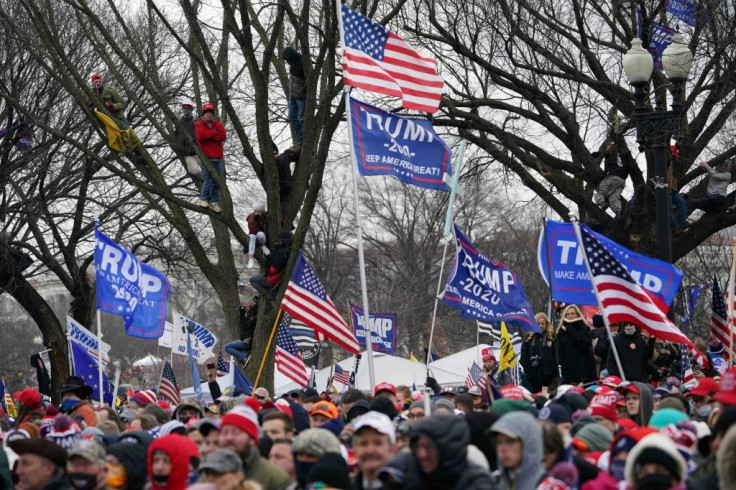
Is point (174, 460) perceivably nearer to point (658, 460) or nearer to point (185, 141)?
point (658, 460)

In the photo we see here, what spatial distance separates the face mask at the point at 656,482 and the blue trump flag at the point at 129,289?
11469 mm

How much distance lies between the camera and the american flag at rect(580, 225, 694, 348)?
512 inches

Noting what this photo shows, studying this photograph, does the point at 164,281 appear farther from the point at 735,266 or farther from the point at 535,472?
the point at 535,472

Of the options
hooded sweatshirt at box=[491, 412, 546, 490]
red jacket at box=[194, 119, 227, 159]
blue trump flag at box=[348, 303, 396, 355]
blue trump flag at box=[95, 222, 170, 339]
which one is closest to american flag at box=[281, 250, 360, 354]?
blue trump flag at box=[95, 222, 170, 339]

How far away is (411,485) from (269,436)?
2.98 m

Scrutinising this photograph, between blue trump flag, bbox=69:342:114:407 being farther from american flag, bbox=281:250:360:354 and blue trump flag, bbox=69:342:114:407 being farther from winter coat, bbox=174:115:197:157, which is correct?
american flag, bbox=281:250:360:354

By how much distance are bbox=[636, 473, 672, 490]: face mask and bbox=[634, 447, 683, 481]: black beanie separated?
0.05 m

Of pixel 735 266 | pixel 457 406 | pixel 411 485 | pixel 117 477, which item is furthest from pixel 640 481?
pixel 735 266

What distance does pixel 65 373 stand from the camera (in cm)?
2783

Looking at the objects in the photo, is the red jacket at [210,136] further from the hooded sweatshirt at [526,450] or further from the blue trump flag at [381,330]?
the hooded sweatshirt at [526,450]

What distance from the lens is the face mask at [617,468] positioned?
7.56 meters

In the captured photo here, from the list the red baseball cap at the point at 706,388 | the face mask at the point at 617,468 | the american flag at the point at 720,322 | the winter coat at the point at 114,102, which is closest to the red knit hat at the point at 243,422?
the face mask at the point at 617,468

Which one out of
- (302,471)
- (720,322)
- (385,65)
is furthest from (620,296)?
(302,471)

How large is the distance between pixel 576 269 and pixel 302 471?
7.12 metres
